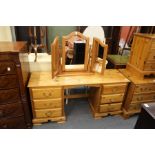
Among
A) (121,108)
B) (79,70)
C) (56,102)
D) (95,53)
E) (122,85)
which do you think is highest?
(95,53)

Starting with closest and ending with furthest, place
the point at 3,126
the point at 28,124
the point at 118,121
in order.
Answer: the point at 3,126, the point at 28,124, the point at 118,121

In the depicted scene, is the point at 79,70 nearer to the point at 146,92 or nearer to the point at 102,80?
the point at 102,80

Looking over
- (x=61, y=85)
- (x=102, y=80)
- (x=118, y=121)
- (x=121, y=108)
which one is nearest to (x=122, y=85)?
(x=102, y=80)

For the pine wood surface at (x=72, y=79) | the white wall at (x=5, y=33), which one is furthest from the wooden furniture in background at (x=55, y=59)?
the white wall at (x=5, y=33)

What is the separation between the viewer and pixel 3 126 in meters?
1.64

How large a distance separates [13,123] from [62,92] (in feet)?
2.30

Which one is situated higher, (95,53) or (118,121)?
(95,53)

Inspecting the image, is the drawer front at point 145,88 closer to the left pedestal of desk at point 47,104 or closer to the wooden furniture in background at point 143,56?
the wooden furniture in background at point 143,56

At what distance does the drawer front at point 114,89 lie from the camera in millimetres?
1878

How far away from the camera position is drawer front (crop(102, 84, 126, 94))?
1878mm

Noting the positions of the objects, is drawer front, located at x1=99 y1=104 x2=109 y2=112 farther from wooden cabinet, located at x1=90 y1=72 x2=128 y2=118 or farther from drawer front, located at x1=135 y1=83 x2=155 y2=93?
drawer front, located at x1=135 y1=83 x2=155 y2=93

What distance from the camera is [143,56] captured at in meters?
1.87

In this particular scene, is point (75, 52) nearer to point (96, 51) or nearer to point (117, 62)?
point (96, 51)

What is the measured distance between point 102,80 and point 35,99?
0.91m
